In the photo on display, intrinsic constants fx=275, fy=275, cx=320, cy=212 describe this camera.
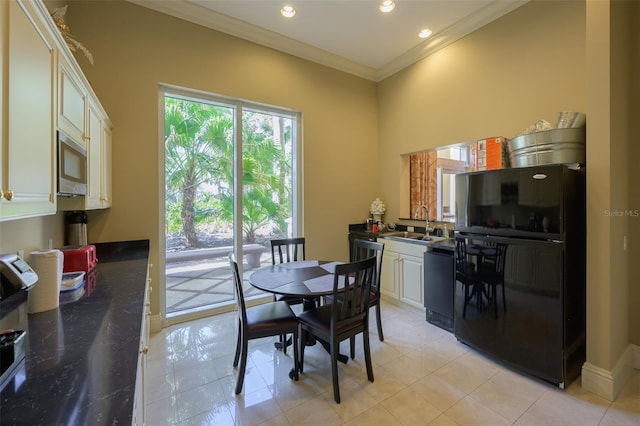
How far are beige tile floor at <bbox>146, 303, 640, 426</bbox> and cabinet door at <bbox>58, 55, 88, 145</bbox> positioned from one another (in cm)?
180

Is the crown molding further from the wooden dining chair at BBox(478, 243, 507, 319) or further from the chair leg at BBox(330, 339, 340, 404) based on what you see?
the chair leg at BBox(330, 339, 340, 404)

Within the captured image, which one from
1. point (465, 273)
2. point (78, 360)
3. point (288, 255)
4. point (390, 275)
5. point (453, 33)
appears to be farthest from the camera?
point (390, 275)

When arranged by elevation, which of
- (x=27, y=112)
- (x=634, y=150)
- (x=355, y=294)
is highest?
(x=634, y=150)

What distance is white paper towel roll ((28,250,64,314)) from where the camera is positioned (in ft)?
4.26

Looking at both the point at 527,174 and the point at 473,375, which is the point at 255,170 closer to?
the point at 527,174

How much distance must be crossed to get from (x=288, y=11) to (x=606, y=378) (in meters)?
4.21

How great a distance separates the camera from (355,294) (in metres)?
2.03

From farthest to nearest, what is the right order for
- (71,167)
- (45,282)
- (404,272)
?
(404,272)
(71,167)
(45,282)

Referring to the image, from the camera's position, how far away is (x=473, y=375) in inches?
86.5

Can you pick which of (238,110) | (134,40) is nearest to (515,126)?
(238,110)

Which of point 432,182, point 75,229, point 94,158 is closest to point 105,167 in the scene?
point 94,158

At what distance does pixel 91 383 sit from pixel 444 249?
9.67ft

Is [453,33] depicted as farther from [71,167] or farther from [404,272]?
[71,167]

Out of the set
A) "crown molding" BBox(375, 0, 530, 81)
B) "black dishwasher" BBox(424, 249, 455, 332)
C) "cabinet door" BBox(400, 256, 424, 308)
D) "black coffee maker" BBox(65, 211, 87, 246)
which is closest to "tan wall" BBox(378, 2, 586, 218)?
"crown molding" BBox(375, 0, 530, 81)
